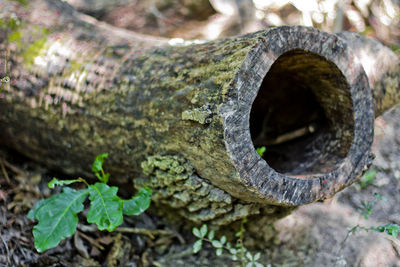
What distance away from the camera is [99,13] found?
4668 millimetres

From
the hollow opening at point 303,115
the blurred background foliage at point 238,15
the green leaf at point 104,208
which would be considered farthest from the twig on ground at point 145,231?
the blurred background foliage at point 238,15

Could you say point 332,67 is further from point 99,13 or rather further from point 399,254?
point 99,13

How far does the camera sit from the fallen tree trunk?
1605mm

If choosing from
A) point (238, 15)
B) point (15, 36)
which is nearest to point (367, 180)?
point (15, 36)

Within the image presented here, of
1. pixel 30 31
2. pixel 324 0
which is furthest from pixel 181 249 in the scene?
pixel 324 0

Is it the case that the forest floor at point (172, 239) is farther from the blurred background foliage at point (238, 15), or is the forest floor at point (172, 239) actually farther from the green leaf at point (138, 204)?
the blurred background foliage at point (238, 15)

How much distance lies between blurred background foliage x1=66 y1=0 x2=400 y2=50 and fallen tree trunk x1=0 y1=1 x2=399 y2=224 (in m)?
2.21

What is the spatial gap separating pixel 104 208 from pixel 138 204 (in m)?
0.20

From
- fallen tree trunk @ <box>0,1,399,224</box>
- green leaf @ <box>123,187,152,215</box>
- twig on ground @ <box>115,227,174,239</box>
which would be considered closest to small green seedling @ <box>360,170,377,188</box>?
fallen tree trunk @ <box>0,1,399,224</box>

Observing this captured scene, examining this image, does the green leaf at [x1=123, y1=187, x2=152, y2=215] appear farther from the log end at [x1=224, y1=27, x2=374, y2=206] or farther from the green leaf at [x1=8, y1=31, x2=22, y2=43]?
the green leaf at [x1=8, y1=31, x2=22, y2=43]

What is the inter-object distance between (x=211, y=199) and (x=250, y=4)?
412 cm

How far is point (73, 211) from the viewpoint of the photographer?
1878mm

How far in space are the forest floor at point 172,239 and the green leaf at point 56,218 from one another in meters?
0.27

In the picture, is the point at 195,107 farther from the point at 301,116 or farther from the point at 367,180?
the point at 367,180
